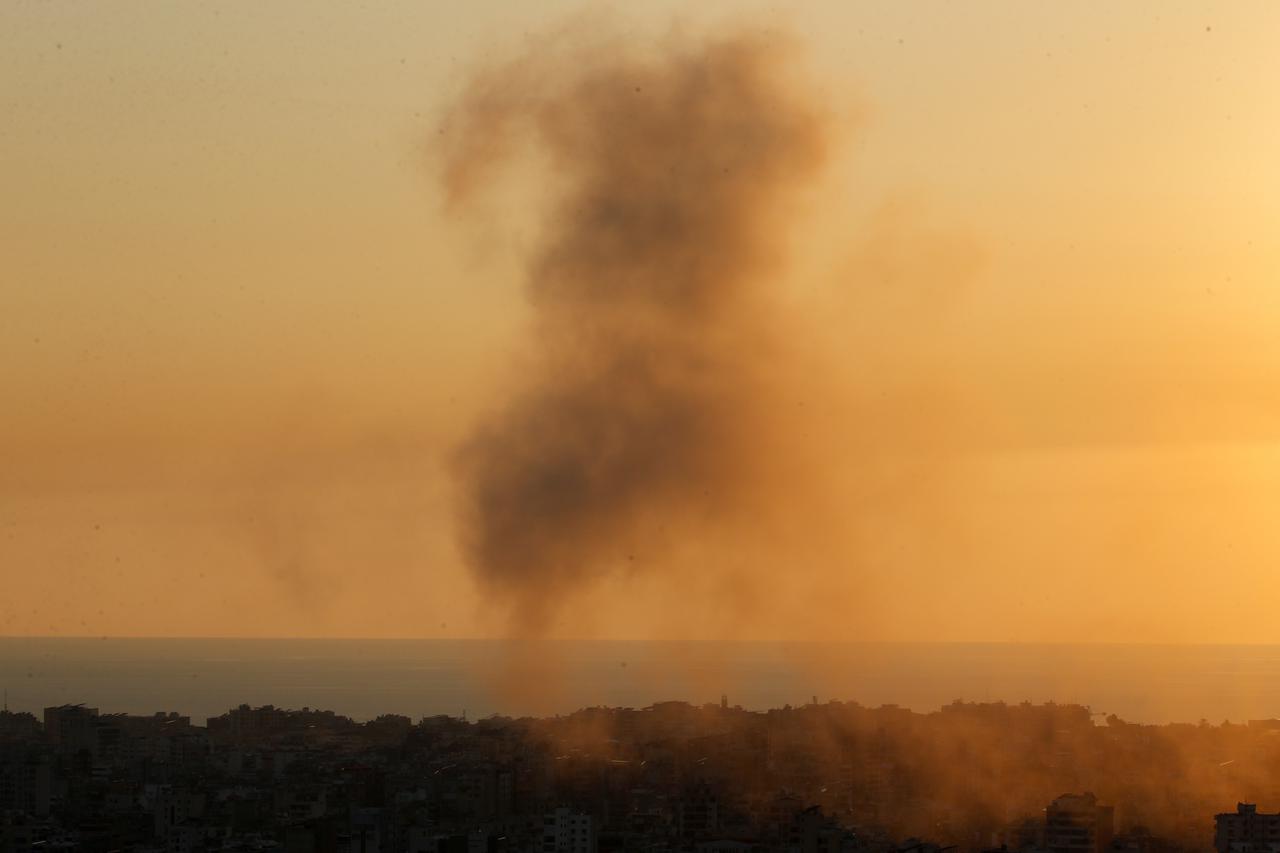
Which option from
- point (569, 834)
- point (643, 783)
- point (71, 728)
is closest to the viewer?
point (569, 834)

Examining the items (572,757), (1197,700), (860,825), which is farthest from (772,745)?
(1197,700)

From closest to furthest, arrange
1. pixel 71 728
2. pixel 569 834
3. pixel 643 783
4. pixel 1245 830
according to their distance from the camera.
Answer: pixel 569 834, pixel 1245 830, pixel 643 783, pixel 71 728

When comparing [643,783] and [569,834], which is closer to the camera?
[569,834]

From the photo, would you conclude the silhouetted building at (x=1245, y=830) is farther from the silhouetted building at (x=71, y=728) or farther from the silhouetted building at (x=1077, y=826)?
the silhouetted building at (x=71, y=728)

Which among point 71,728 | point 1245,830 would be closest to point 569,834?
point 1245,830

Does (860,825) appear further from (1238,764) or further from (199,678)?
(199,678)

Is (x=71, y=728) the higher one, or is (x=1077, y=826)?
(x=71, y=728)

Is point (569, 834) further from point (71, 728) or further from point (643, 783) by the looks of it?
point (71, 728)

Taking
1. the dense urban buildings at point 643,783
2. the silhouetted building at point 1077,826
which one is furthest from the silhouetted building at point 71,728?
the silhouetted building at point 1077,826

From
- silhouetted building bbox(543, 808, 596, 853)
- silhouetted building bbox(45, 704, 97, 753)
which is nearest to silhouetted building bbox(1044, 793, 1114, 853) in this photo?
silhouetted building bbox(543, 808, 596, 853)
